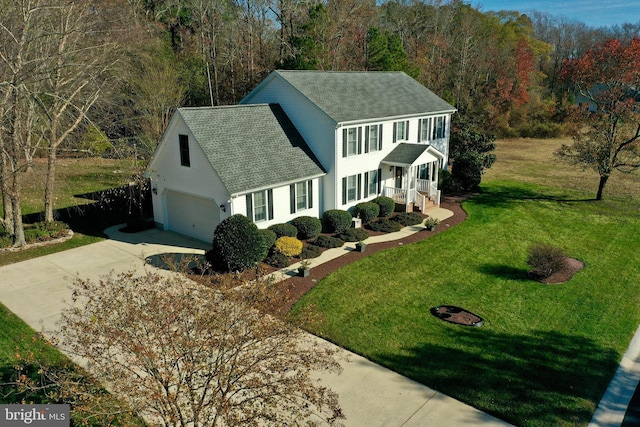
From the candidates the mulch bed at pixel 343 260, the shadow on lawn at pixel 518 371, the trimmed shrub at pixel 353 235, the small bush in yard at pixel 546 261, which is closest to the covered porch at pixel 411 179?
the mulch bed at pixel 343 260

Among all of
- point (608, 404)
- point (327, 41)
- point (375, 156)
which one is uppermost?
point (327, 41)

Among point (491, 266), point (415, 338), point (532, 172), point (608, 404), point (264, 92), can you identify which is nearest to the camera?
point (608, 404)

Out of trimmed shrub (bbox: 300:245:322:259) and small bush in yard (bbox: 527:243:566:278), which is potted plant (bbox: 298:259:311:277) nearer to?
trimmed shrub (bbox: 300:245:322:259)

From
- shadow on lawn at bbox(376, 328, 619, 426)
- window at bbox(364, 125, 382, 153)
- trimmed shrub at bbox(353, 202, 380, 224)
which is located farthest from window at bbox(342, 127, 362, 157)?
shadow on lawn at bbox(376, 328, 619, 426)

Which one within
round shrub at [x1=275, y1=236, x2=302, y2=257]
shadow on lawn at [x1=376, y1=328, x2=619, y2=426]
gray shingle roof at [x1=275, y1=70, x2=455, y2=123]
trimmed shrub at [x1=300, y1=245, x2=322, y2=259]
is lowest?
shadow on lawn at [x1=376, y1=328, x2=619, y2=426]

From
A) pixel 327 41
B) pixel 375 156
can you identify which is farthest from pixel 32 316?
pixel 327 41

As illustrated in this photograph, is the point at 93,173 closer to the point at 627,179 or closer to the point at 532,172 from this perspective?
the point at 532,172

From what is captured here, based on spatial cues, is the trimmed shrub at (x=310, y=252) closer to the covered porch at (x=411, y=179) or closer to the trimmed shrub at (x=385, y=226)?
the trimmed shrub at (x=385, y=226)
